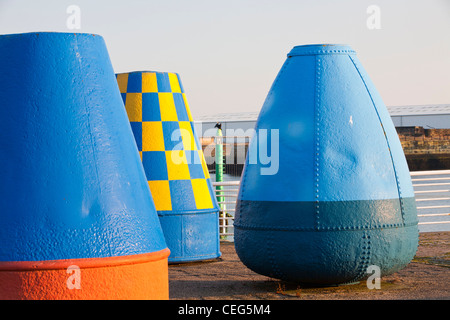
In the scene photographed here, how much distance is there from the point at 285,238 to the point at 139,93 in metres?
3.47

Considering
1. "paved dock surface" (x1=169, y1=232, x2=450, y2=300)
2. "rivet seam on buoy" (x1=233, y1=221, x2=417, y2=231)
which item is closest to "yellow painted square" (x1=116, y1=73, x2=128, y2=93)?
"paved dock surface" (x1=169, y1=232, x2=450, y2=300)

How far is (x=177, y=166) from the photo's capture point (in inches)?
356

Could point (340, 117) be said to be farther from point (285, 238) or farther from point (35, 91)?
point (35, 91)

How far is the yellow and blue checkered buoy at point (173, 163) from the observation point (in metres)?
8.93

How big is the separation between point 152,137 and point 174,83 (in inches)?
34.3

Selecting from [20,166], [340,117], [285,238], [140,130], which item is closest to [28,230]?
[20,166]

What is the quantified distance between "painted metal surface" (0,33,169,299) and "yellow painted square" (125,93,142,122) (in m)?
4.84

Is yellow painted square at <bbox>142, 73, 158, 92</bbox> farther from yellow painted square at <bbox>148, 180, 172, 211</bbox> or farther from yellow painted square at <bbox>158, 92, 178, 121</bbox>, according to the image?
yellow painted square at <bbox>148, 180, 172, 211</bbox>

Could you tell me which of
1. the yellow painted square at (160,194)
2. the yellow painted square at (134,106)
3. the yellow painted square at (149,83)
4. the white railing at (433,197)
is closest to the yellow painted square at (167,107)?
the yellow painted square at (149,83)

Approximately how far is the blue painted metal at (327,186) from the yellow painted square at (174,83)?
263cm

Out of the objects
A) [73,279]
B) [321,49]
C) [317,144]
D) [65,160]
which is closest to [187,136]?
[321,49]

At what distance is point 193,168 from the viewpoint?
9.20 meters

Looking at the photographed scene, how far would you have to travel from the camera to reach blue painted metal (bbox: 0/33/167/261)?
12.5ft

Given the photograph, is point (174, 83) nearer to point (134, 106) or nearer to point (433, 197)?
point (134, 106)
